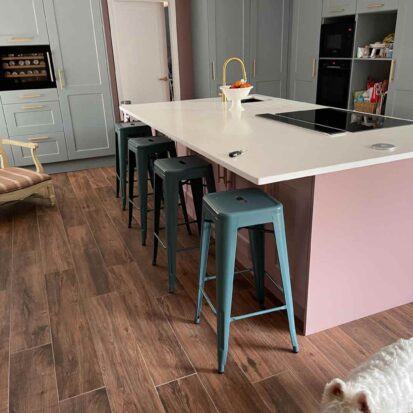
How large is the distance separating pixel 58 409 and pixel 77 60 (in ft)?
12.6

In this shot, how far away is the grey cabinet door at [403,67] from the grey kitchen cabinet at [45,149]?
11.8 ft

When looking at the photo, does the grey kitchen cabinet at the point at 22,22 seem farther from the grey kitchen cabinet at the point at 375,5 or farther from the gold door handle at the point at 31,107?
the grey kitchen cabinet at the point at 375,5

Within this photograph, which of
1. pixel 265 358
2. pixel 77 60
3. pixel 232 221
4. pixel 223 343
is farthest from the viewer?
pixel 77 60

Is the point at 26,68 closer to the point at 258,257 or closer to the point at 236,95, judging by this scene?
the point at 236,95

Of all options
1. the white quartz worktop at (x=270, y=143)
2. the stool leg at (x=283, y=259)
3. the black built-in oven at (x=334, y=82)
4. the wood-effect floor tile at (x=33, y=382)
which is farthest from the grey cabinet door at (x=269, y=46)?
the wood-effect floor tile at (x=33, y=382)

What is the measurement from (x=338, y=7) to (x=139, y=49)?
2.49m

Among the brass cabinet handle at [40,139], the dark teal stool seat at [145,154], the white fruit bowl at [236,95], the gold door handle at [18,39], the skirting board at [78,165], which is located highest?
the gold door handle at [18,39]

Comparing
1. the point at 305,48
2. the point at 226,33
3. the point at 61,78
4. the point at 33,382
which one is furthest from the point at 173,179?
the point at 305,48

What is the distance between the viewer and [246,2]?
4.77 metres

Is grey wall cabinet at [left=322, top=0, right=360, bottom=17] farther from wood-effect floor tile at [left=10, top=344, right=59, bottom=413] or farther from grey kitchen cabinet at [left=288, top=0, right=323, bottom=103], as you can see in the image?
wood-effect floor tile at [left=10, top=344, right=59, bottom=413]

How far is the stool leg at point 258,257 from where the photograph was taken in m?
2.00

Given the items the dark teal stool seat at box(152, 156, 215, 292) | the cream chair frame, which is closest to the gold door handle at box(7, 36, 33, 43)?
the cream chair frame

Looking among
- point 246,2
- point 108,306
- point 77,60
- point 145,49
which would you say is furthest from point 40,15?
point 108,306

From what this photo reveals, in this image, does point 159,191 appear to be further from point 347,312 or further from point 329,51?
point 329,51
